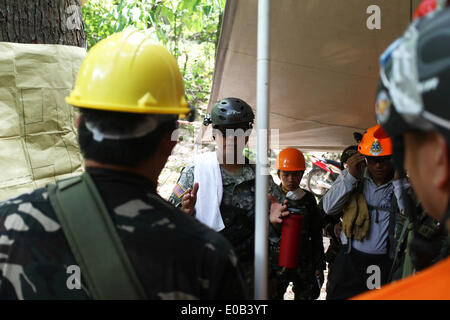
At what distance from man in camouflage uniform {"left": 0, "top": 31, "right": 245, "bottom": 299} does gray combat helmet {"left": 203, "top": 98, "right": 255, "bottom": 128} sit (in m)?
1.69

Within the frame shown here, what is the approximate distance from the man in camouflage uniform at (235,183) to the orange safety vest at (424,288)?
6.77 ft

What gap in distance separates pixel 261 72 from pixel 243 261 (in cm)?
167

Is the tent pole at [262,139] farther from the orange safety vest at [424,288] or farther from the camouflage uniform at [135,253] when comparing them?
the orange safety vest at [424,288]

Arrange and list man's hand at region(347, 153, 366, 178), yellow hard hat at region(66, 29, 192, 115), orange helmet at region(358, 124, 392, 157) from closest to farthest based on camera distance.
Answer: yellow hard hat at region(66, 29, 192, 115), orange helmet at region(358, 124, 392, 157), man's hand at region(347, 153, 366, 178)

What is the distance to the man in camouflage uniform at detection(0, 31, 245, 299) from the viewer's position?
1.10 metres

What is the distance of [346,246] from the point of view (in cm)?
353

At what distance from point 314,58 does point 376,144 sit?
938 mm

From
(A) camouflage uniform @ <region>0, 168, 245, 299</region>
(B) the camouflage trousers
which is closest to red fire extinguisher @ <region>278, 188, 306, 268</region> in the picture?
(B) the camouflage trousers

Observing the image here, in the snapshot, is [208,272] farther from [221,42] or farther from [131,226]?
[221,42]

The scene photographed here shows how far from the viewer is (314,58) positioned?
350 cm

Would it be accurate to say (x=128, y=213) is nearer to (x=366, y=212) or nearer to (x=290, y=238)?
(x=290, y=238)

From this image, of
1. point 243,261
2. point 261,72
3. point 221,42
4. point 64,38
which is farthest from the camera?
point 221,42

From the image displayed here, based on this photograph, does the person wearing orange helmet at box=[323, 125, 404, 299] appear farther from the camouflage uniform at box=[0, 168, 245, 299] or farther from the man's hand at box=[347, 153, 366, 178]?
the camouflage uniform at box=[0, 168, 245, 299]

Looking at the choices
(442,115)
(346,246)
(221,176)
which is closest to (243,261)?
(221,176)
